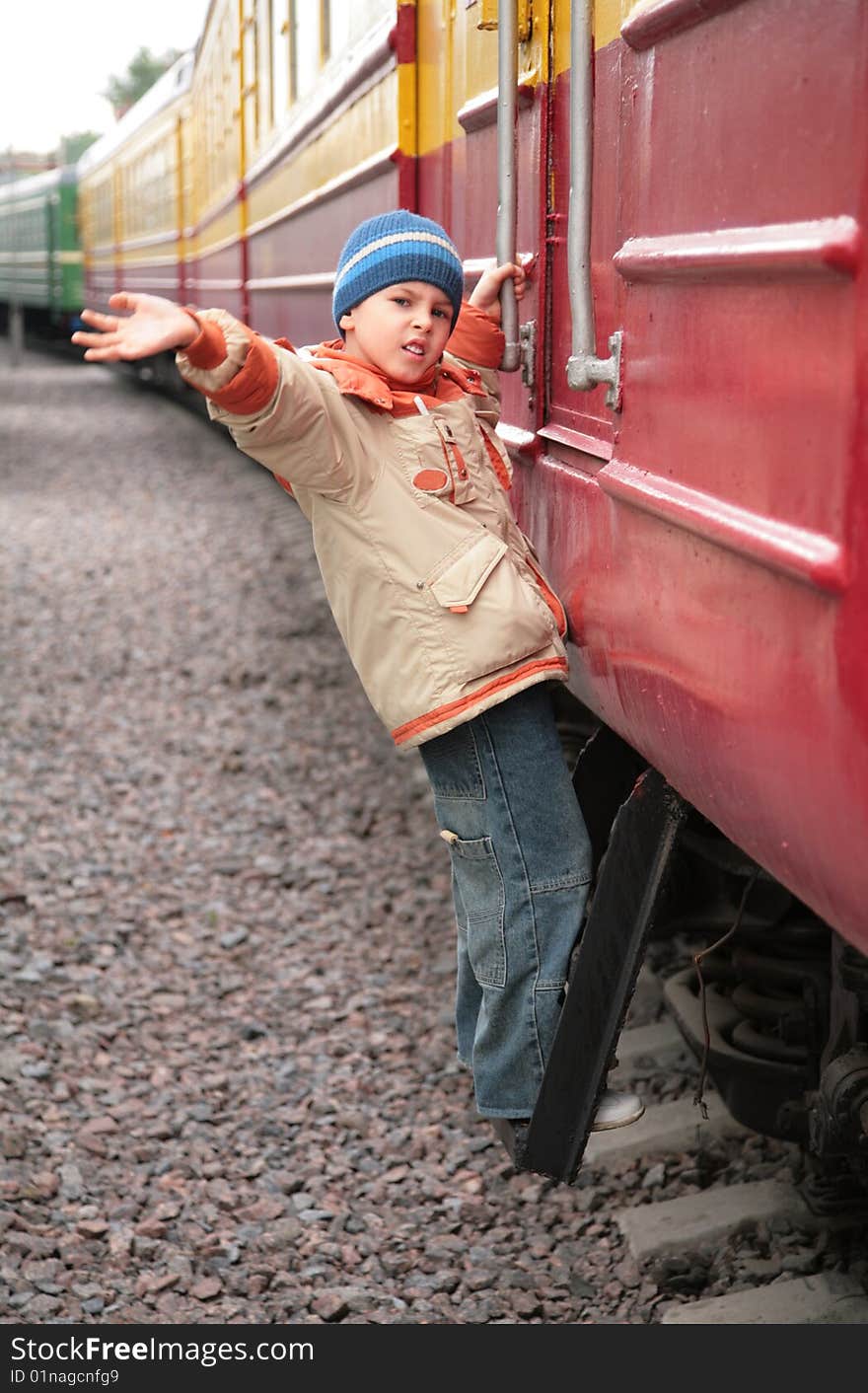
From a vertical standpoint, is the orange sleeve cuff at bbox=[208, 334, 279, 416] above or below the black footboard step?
above

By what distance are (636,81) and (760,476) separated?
2.22 feet

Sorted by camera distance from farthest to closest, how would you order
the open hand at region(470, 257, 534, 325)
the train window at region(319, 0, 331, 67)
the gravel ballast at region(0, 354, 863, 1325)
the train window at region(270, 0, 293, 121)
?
the train window at region(270, 0, 293, 121) → the train window at region(319, 0, 331, 67) → the gravel ballast at region(0, 354, 863, 1325) → the open hand at region(470, 257, 534, 325)

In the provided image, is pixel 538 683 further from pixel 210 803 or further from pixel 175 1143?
pixel 210 803

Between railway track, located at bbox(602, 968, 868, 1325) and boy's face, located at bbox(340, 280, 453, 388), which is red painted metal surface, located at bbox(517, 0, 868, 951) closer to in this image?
boy's face, located at bbox(340, 280, 453, 388)

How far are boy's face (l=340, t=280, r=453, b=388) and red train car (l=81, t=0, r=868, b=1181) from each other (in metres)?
0.21

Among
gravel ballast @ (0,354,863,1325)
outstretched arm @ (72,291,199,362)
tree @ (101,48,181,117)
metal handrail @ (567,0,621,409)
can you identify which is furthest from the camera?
tree @ (101,48,181,117)

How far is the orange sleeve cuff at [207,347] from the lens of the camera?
1921 millimetres

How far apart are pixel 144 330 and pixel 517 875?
88cm

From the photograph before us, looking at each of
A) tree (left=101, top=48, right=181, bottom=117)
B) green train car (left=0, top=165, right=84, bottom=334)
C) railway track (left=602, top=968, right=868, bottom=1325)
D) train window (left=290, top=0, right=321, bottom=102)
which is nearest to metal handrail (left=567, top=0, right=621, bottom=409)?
railway track (left=602, top=968, right=868, bottom=1325)

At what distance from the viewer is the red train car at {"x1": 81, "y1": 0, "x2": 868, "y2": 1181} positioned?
140 centimetres

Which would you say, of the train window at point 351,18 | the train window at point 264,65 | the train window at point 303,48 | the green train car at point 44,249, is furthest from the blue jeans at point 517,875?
the green train car at point 44,249

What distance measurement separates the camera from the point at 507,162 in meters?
2.35

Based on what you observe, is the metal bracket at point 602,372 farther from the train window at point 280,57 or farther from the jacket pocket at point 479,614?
the train window at point 280,57

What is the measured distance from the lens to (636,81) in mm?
1956
